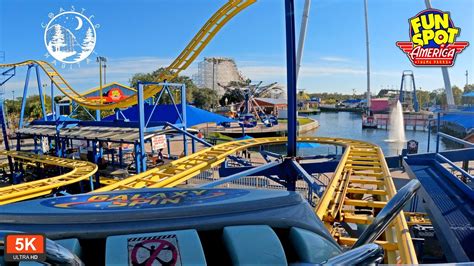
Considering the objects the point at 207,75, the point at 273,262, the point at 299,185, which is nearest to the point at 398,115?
the point at 299,185

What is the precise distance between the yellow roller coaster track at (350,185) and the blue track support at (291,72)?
3.00ft

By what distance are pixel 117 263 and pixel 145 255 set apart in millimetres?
86

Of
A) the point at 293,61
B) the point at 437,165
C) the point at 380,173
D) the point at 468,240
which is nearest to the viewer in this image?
the point at 468,240

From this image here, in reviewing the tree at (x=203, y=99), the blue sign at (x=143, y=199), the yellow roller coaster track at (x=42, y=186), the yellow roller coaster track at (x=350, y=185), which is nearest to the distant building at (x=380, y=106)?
the tree at (x=203, y=99)

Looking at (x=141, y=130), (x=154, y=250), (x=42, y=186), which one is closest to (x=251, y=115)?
(x=141, y=130)

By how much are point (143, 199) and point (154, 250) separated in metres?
0.49

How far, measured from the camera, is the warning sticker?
994 millimetres

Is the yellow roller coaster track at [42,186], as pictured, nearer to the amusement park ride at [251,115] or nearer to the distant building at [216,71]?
the amusement park ride at [251,115]

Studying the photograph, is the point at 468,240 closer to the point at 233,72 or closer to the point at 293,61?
the point at 293,61

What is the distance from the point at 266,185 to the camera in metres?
10.1

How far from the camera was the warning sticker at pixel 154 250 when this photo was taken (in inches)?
39.1

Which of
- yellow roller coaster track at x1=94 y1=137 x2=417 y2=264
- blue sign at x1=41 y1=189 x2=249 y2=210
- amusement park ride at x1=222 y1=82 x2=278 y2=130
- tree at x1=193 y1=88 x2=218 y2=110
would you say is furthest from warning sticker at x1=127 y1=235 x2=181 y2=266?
tree at x1=193 y1=88 x2=218 y2=110

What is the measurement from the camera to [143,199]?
149cm

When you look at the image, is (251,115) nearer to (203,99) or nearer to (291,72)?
(203,99)
